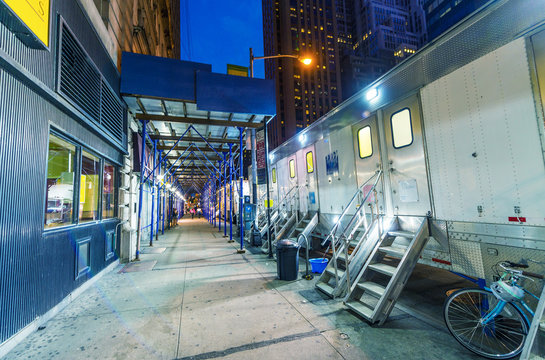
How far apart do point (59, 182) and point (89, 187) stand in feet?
4.72

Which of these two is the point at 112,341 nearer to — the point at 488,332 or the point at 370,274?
the point at 370,274

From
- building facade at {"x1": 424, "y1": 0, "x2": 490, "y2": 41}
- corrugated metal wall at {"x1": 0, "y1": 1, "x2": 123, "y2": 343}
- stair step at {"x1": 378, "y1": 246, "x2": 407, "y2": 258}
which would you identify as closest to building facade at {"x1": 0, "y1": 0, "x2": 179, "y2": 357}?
corrugated metal wall at {"x1": 0, "y1": 1, "x2": 123, "y2": 343}

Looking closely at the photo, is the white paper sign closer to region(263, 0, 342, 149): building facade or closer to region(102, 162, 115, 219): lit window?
region(102, 162, 115, 219): lit window

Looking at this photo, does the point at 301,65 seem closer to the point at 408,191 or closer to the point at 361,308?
the point at 408,191

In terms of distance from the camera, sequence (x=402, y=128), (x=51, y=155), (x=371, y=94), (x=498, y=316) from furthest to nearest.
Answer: (x=371, y=94)
(x=402, y=128)
(x=51, y=155)
(x=498, y=316)

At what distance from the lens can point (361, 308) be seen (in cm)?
427

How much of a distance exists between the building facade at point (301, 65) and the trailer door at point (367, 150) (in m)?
87.7

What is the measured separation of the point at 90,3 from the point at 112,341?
23.5ft

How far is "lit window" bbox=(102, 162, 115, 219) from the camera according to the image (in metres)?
7.38

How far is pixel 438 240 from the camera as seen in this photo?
4.38 meters

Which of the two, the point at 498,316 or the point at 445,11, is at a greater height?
the point at 445,11

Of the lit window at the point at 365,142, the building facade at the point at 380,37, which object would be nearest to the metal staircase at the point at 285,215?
the lit window at the point at 365,142

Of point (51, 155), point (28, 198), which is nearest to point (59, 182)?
point (51, 155)

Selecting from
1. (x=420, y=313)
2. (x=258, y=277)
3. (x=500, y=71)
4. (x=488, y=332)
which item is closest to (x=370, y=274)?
(x=420, y=313)
